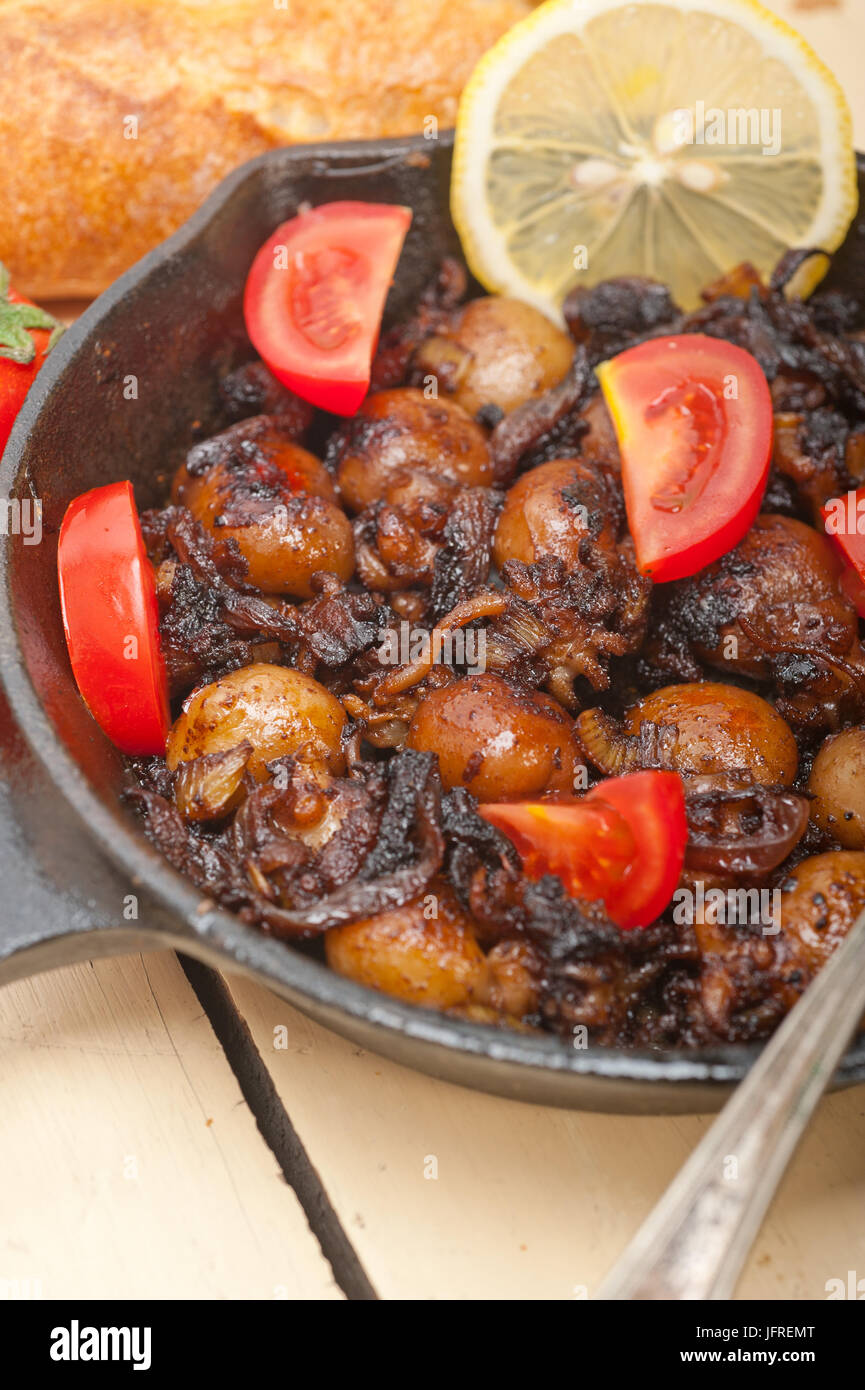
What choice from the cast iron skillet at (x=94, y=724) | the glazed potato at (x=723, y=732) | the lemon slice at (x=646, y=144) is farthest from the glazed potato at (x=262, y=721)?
the lemon slice at (x=646, y=144)

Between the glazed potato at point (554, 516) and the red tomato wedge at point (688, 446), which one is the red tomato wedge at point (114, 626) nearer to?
the glazed potato at point (554, 516)

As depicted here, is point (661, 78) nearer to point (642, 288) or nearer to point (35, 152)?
point (642, 288)

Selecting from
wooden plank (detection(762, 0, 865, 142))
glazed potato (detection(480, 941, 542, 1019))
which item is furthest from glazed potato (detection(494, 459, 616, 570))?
wooden plank (detection(762, 0, 865, 142))

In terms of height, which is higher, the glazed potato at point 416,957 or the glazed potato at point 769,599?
the glazed potato at point 769,599

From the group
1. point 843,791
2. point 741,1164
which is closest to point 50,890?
point 741,1164

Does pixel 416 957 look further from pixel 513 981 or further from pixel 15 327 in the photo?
pixel 15 327

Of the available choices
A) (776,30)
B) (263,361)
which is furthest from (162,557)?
(776,30)

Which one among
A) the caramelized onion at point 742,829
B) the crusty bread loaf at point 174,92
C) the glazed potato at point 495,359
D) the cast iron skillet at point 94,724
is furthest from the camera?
the crusty bread loaf at point 174,92
